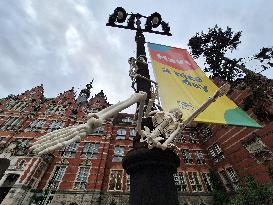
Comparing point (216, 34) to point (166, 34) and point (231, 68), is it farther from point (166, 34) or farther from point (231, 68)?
point (166, 34)

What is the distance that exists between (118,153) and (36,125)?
1030cm

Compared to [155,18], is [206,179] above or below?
above

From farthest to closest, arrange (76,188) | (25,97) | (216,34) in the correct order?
(25,97)
(76,188)
(216,34)

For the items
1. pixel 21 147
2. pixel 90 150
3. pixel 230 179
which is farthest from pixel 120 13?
pixel 21 147

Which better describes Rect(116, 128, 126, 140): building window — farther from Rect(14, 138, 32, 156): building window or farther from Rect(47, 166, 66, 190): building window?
Rect(14, 138, 32, 156): building window

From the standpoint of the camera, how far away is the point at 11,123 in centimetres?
2562

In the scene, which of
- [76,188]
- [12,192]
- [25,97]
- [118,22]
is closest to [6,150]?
[12,192]

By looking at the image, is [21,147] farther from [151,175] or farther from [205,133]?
[151,175]

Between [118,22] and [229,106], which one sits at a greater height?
[118,22]

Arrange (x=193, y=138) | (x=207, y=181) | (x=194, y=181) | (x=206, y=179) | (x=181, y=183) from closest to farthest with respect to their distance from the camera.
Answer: (x=181, y=183) → (x=194, y=181) → (x=207, y=181) → (x=206, y=179) → (x=193, y=138)

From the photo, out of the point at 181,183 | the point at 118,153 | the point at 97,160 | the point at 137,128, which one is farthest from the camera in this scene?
the point at 118,153

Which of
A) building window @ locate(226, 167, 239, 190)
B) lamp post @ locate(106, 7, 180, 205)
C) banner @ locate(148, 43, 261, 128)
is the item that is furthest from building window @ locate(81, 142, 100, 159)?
lamp post @ locate(106, 7, 180, 205)

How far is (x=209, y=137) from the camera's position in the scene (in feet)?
83.6

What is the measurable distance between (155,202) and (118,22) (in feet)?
13.2
